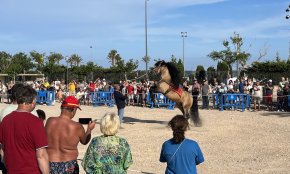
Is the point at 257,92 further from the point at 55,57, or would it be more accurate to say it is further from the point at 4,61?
the point at 4,61

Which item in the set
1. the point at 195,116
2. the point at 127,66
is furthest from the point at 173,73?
the point at 127,66

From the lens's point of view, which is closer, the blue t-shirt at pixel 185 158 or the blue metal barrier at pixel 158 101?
the blue t-shirt at pixel 185 158

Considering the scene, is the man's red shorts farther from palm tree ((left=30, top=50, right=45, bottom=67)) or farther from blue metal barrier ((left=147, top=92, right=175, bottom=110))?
palm tree ((left=30, top=50, right=45, bottom=67))

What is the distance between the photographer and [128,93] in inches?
958

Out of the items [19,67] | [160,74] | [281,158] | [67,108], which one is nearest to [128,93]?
[160,74]

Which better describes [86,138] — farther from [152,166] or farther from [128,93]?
[128,93]

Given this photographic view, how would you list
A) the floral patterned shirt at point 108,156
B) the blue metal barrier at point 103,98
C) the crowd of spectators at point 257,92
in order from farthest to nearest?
the blue metal barrier at point 103,98 < the crowd of spectators at point 257,92 < the floral patterned shirt at point 108,156

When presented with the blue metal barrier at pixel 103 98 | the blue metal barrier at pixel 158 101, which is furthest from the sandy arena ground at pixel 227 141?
the blue metal barrier at pixel 103 98

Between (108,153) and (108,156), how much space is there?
0.03m

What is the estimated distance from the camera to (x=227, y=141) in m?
11.2

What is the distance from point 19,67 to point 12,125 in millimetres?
60031

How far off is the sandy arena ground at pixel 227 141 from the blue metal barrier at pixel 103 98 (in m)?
5.76

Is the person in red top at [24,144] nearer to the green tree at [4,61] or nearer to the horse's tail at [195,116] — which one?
the horse's tail at [195,116]

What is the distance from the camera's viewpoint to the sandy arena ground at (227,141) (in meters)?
8.23
